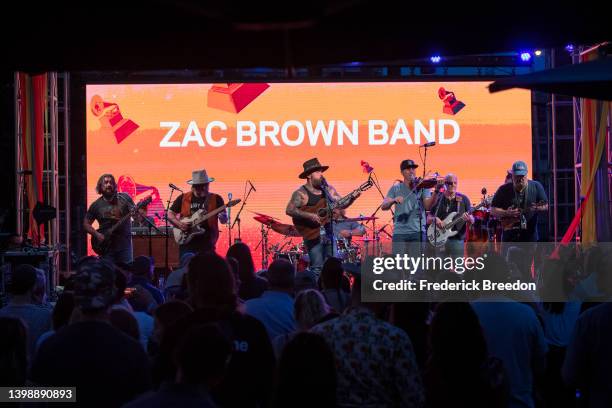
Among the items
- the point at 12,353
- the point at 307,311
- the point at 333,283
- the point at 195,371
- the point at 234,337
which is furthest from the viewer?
the point at 333,283

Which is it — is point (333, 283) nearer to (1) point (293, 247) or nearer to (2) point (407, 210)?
(2) point (407, 210)

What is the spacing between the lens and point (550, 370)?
6035mm

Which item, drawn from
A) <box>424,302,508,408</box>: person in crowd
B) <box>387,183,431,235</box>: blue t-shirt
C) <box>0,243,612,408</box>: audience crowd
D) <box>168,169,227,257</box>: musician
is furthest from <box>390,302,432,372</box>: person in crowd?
<box>387,183,431,235</box>: blue t-shirt

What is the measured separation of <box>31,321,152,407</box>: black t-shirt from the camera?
387 centimetres

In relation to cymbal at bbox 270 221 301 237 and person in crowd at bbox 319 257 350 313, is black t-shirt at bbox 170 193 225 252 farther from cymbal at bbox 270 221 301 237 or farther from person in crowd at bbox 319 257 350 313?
person in crowd at bbox 319 257 350 313

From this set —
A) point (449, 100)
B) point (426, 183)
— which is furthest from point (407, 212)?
point (449, 100)

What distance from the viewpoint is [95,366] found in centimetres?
388

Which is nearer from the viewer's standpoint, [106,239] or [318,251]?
[106,239]

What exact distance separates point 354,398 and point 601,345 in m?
1.41

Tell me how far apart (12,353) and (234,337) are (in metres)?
1.42

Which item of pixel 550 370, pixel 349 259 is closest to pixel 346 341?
pixel 550 370

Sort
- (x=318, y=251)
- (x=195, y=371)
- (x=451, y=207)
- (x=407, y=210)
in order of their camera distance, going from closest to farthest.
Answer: (x=195, y=371) < (x=318, y=251) < (x=407, y=210) < (x=451, y=207)

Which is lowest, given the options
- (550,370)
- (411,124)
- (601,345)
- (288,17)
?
(550,370)

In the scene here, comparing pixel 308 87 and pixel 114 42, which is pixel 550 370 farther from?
pixel 308 87
